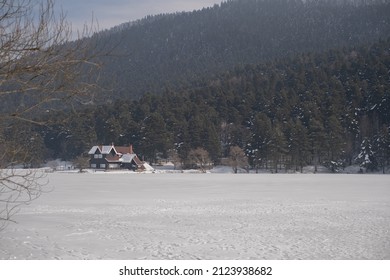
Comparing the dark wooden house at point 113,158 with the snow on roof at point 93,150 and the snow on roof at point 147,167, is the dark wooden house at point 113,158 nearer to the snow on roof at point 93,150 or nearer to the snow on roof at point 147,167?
the snow on roof at point 93,150

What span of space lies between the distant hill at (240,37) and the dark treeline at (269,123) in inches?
1199

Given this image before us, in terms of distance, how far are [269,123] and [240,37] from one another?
11051 cm

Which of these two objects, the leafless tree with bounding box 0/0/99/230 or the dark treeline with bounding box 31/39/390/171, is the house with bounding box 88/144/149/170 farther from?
the leafless tree with bounding box 0/0/99/230

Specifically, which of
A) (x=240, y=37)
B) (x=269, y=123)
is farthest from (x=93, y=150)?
(x=240, y=37)

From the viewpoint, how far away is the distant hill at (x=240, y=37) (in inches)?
5049

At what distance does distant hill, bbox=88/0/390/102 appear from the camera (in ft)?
421

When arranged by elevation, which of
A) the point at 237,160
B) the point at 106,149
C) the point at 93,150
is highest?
the point at 106,149

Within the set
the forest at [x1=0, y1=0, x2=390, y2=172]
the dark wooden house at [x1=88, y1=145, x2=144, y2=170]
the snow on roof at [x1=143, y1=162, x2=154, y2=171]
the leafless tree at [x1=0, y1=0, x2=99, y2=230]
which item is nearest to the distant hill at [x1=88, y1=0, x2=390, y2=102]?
the forest at [x1=0, y1=0, x2=390, y2=172]

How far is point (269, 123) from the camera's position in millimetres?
59594

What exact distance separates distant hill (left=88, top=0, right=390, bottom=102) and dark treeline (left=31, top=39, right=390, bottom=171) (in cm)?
3044

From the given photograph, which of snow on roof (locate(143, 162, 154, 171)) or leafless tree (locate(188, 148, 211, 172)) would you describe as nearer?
leafless tree (locate(188, 148, 211, 172))

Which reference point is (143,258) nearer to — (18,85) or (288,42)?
(18,85)

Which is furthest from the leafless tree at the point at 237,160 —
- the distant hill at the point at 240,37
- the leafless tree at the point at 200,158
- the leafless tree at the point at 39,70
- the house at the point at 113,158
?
the leafless tree at the point at 39,70

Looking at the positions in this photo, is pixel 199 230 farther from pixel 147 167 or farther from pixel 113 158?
pixel 113 158
